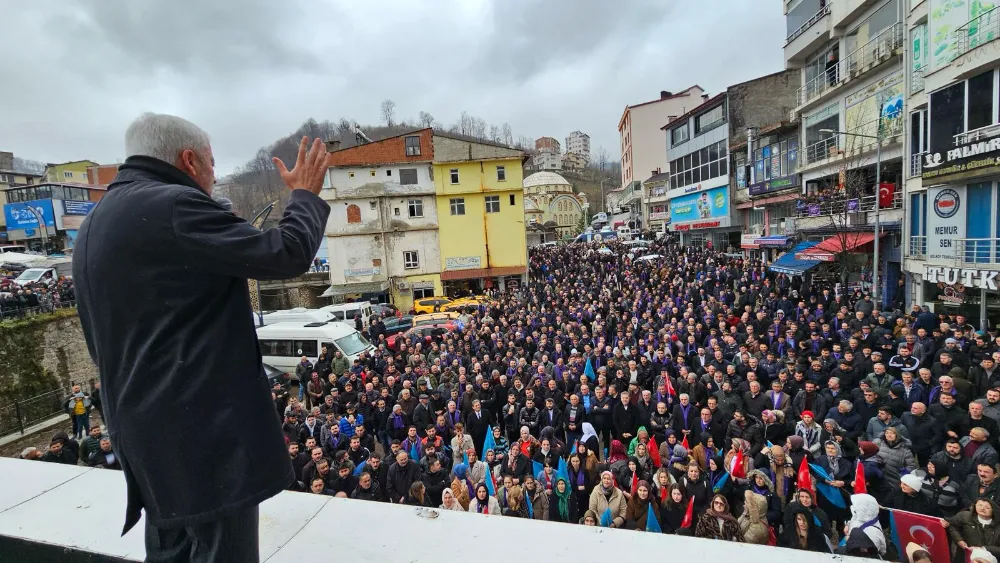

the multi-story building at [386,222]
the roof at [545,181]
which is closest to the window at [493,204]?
the multi-story building at [386,222]

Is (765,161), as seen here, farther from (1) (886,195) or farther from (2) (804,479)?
(2) (804,479)

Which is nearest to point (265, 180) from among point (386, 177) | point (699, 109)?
point (386, 177)

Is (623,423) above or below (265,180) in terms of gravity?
below

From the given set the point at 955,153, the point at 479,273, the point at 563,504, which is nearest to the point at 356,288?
the point at 479,273

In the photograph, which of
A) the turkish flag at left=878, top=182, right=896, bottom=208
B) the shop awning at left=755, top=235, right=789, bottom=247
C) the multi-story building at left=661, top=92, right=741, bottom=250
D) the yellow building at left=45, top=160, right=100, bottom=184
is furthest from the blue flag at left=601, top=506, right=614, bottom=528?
the yellow building at left=45, top=160, right=100, bottom=184

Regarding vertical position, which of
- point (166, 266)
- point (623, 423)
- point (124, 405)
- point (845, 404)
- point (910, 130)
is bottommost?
point (623, 423)

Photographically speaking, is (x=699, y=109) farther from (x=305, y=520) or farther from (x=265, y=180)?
(x=305, y=520)

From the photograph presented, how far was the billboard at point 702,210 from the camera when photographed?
33.7 meters

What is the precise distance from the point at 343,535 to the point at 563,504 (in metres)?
5.11

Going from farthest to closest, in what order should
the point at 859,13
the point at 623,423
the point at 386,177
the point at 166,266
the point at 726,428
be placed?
the point at 386,177 → the point at 859,13 → the point at 623,423 → the point at 726,428 → the point at 166,266

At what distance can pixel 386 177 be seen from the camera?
1193 inches

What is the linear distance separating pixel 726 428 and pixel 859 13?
19.3m

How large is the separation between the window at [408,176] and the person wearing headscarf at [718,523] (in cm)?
2772

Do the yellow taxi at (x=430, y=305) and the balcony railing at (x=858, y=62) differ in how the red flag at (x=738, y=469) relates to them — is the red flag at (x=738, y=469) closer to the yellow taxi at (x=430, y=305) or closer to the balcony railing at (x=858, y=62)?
the balcony railing at (x=858, y=62)
